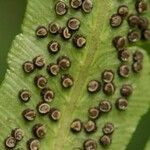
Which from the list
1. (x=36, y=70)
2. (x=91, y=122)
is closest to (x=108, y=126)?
(x=91, y=122)

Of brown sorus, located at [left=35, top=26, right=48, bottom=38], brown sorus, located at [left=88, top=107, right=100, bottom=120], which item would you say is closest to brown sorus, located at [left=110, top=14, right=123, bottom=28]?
brown sorus, located at [left=35, top=26, right=48, bottom=38]

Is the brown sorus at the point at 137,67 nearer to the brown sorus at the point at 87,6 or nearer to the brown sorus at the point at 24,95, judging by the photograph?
the brown sorus at the point at 87,6

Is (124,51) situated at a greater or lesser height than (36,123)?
greater

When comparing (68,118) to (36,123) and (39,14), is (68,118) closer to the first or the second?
(36,123)

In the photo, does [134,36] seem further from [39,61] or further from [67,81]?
[39,61]
